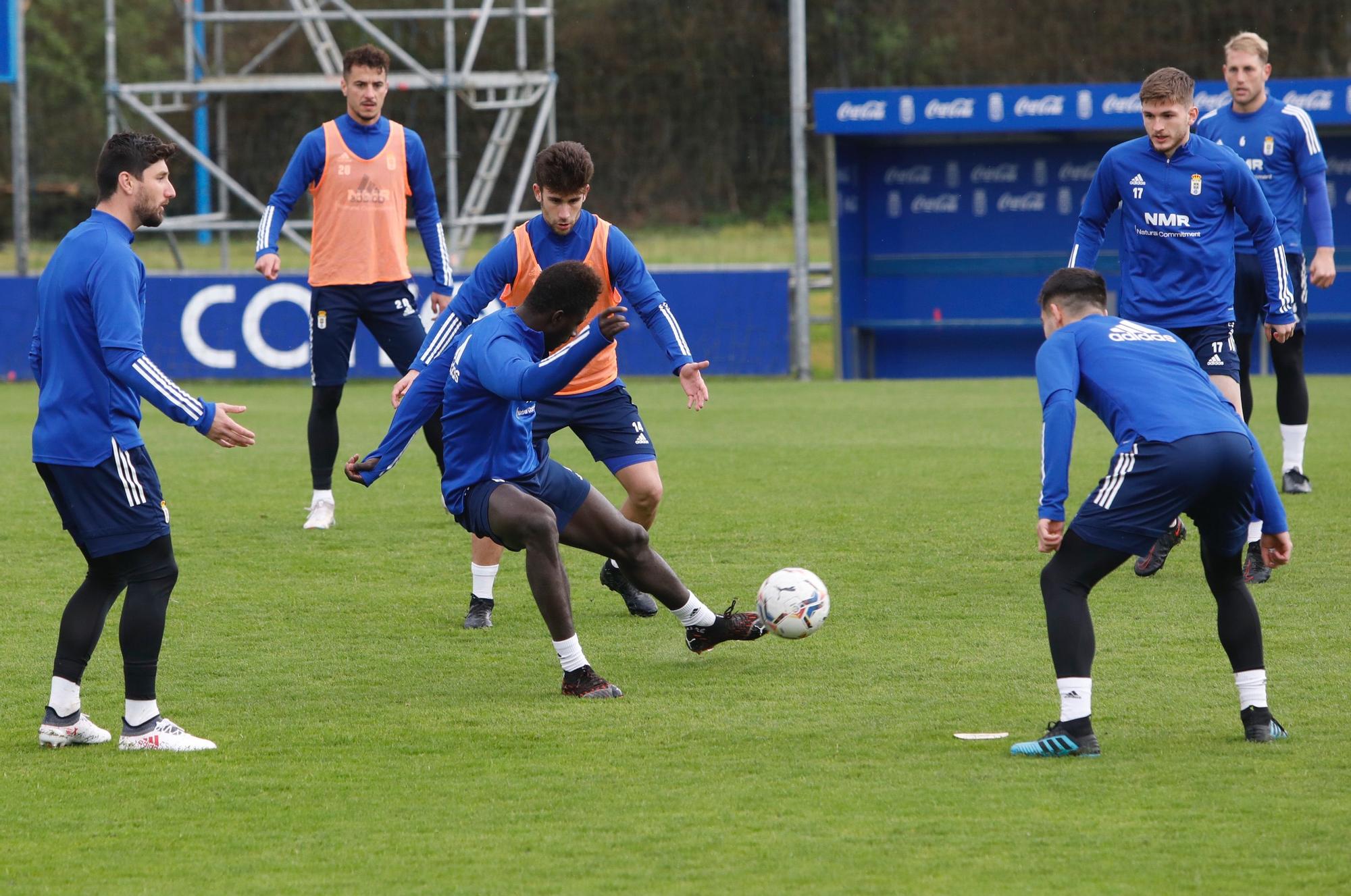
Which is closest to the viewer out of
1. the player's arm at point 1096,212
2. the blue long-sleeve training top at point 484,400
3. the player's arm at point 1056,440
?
the player's arm at point 1056,440

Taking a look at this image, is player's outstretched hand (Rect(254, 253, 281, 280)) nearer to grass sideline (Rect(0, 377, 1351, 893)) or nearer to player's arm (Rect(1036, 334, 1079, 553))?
grass sideline (Rect(0, 377, 1351, 893))

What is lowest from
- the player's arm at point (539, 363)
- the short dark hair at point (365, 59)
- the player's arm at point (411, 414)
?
the player's arm at point (411, 414)

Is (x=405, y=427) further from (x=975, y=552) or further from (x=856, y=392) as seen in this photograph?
(x=856, y=392)

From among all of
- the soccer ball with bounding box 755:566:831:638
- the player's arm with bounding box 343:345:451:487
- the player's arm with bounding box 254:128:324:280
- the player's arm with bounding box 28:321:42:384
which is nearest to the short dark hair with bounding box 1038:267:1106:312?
the soccer ball with bounding box 755:566:831:638

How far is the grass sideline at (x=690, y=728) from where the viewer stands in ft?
12.7

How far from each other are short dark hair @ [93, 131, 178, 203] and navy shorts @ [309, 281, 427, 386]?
13.3 feet

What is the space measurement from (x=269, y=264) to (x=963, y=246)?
38.1 ft

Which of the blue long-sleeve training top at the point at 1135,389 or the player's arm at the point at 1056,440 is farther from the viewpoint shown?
the blue long-sleeve training top at the point at 1135,389

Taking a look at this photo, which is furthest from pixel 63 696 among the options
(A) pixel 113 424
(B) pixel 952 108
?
(B) pixel 952 108

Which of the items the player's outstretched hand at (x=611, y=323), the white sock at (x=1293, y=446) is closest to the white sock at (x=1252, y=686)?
the player's outstretched hand at (x=611, y=323)

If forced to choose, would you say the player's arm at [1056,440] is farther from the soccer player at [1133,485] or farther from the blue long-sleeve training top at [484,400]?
the blue long-sleeve training top at [484,400]

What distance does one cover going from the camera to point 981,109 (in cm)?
1712

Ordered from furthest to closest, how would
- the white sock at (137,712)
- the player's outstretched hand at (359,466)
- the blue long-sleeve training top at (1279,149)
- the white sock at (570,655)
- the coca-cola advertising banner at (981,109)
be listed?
1. the coca-cola advertising banner at (981,109)
2. the blue long-sleeve training top at (1279,149)
3. the player's outstretched hand at (359,466)
4. the white sock at (570,655)
5. the white sock at (137,712)

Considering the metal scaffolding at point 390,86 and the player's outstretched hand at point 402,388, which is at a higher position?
the metal scaffolding at point 390,86
